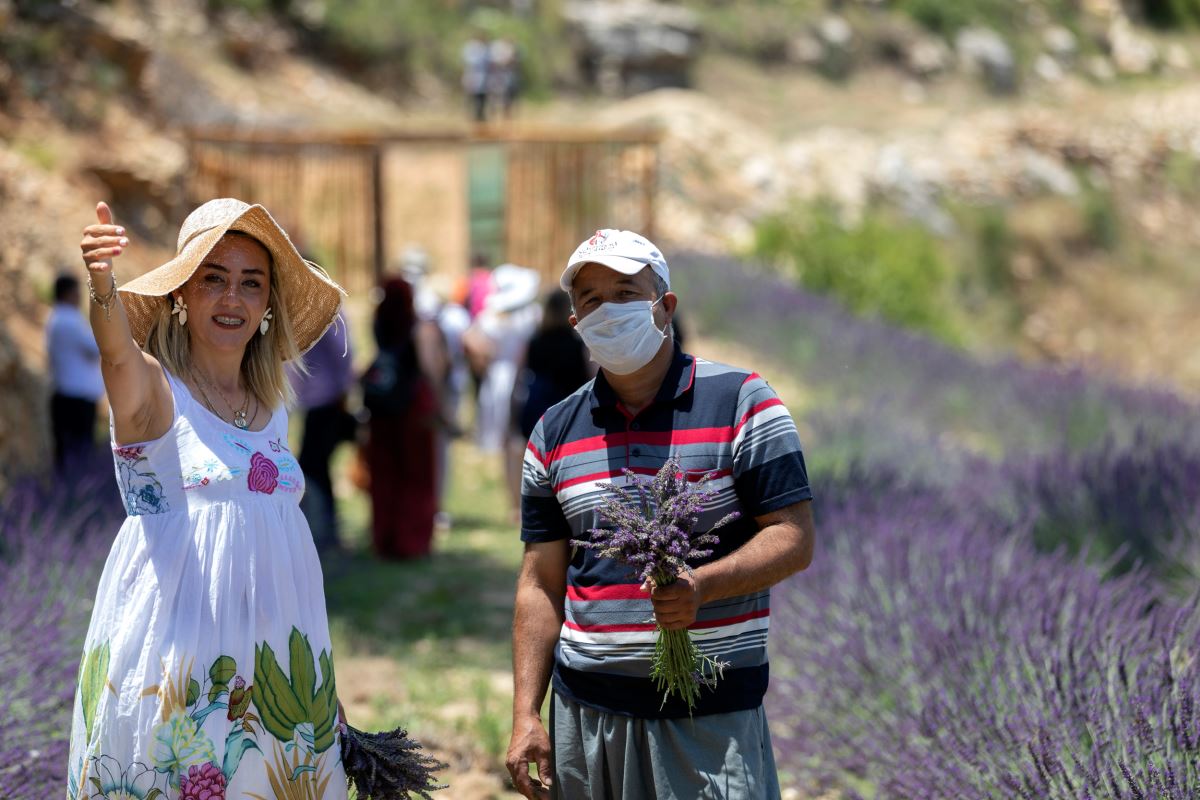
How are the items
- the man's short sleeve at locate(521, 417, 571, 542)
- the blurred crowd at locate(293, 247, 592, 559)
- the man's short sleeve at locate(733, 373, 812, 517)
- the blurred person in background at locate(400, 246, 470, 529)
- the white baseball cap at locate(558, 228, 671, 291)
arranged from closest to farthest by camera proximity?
the man's short sleeve at locate(733, 373, 812, 517)
the white baseball cap at locate(558, 228, 671, 291)
the man's short sleeve at locate(521, 417, 571, 542)
the blurred crowd at locate(293, 247, 592, 559)
the blurred person in background at locate(400, 246, 470, 529)

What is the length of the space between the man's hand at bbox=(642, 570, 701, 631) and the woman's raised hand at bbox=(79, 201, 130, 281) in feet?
3.60

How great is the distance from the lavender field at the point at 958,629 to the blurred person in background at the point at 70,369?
1735mm

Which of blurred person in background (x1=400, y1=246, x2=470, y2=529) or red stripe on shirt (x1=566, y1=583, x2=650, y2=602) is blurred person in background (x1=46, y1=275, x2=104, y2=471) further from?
red stripe on shirt (x1=566, y1=583, x2=650, y2=602)

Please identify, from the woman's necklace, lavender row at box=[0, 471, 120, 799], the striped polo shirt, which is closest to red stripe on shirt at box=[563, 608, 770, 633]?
the striped polo shirt

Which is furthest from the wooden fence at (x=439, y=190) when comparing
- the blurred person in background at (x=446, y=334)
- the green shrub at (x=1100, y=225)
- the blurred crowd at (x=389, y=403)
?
the green shrub at (x=1100, y=225)

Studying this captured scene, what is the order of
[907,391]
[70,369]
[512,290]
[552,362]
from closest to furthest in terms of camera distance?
[552,362]
[70,369]
[512,290]
[907,391]

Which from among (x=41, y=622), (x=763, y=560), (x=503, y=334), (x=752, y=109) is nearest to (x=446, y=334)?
(x=503, y=334)

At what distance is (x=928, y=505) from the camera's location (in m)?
6.20

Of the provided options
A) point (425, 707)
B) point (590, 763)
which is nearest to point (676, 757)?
point (590, 763)

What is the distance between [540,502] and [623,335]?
381 millimetres

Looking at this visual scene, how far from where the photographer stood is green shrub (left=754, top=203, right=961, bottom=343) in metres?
18.0

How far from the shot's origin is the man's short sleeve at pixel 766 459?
2475 mm

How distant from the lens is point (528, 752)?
2.64 meters

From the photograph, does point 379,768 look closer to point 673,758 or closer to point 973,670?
point 673,758
